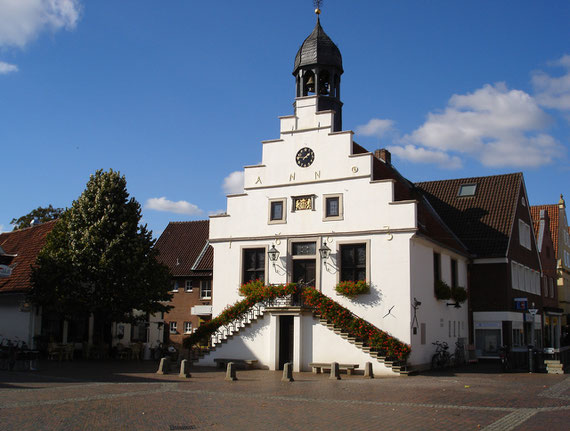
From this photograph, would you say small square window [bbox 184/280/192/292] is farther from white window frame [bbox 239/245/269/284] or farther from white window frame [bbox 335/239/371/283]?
white window frame [bbox 335/239/371/283]

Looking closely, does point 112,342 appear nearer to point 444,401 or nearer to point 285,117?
point 285,117

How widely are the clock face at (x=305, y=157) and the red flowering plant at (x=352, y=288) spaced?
5912 mm

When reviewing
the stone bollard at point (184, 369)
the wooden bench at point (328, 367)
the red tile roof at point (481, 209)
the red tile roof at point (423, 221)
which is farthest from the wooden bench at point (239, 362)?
the red tile roof at point (481, 209)

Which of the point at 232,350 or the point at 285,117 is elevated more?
the point at 285,117

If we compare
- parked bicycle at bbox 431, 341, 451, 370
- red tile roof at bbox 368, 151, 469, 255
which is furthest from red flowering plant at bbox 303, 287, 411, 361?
red tile roof at bbox 368, 151, 469, 255

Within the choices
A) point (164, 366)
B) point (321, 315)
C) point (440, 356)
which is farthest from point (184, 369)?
point (440, 356)

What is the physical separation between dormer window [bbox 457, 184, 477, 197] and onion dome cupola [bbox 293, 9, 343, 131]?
Result: 11.9 m

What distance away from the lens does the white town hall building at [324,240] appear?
26359 mm

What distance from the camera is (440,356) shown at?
28484 mm

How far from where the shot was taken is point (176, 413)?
45.1 ft

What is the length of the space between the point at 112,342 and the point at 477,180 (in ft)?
77.6

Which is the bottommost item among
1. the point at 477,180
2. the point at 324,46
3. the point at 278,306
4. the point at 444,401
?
the point at 444,401

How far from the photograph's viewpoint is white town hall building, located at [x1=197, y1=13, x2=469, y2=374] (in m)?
26.4

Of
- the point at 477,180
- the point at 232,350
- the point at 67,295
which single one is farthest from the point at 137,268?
the point at 477,180
